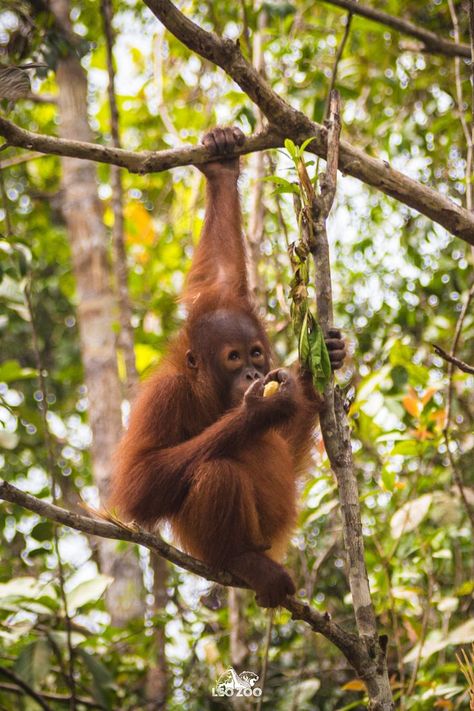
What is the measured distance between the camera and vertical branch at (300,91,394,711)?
7.99ft

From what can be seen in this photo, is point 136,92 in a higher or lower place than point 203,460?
higher

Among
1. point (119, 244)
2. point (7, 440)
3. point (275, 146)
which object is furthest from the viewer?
point (119, 244)

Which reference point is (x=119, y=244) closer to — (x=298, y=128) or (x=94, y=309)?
(x=94, y=309)

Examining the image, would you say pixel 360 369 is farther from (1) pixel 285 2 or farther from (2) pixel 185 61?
(2) pixel 185 61

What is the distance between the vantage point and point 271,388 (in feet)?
10.00

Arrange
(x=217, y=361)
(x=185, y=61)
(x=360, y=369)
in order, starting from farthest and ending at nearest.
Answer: (x=185, y=61)
(x=360, y=369)
(x=217, y=361)

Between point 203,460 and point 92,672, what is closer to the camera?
point 203,460

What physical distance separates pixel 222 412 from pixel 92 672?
1.34 metres

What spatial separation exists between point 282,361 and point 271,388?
210 centimetres

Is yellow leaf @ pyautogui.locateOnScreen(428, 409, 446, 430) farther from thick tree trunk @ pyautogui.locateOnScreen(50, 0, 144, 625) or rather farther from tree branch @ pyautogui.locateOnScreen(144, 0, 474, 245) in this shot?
thick tree trunk @ pyautogui.locateOnScreen(50, 0, 144, 625)

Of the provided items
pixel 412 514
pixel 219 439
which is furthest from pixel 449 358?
pixel 412 514

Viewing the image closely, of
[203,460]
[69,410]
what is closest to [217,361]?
[203,460]

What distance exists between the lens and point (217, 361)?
11.7 ft

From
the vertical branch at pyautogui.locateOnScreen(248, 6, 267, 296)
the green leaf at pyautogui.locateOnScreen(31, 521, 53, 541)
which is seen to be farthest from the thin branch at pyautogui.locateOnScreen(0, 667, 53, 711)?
the vertical branch at pyautogui.locateOnScreen(248, 6, 267, 296)
